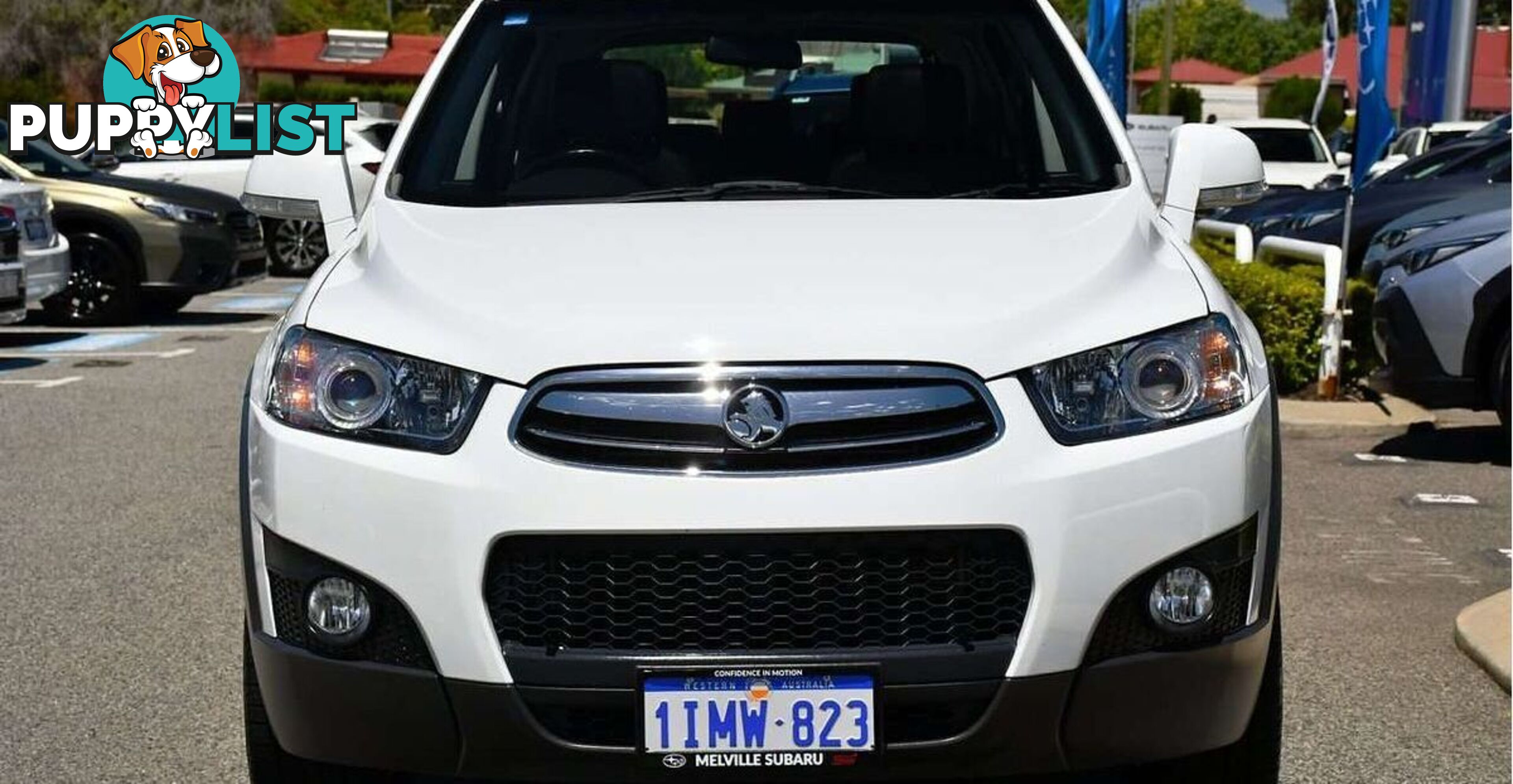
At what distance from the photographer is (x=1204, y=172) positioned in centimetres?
502

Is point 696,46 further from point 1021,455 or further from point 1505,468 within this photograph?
point 1505,468

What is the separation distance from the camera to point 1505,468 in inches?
370

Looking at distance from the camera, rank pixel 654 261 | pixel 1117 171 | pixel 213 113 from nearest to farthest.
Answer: pixel 654 261 < pixel 1117 171 < pixel 213 113

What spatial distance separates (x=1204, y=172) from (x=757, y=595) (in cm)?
187

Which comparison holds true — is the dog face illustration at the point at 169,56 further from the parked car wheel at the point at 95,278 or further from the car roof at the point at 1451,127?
the parked car wheel at the point at 95,278

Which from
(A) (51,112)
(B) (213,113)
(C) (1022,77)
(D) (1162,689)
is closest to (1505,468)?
(C) (1022,77)

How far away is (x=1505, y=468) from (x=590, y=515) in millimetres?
6699

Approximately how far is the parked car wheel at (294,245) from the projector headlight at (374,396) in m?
17.5

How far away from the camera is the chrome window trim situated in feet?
11.8

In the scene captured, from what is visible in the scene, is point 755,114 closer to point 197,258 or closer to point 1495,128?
point 197,258

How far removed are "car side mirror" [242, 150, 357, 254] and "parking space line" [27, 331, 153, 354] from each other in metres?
10.1

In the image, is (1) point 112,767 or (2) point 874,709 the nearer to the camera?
(2) point 874,709

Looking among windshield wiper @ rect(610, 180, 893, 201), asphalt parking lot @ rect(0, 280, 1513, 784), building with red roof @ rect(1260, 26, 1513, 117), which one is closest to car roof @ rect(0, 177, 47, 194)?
asphalt parking lot @ rect(0, 280, 1513, 784)

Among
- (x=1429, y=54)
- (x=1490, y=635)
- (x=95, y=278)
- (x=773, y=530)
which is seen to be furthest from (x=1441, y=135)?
(x=773, y=530)
